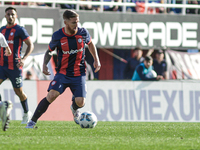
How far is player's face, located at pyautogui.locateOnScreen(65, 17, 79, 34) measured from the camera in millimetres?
6979

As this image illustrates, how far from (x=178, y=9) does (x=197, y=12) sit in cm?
78

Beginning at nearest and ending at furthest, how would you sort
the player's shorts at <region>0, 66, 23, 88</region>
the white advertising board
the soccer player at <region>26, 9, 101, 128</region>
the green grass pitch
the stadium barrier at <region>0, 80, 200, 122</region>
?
1. the green grass pitch
2. the soccer player at <region>26, 9, 101, 128</region>
3. the player's shorts at <region>0, 66, 23, 88</region>
4. the stadium barrier at <region>0, 80, 200, 122</region>
5. the white advertising board

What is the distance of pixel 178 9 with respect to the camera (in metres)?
16.9

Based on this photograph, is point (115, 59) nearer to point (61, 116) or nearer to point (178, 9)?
point (178, 9)

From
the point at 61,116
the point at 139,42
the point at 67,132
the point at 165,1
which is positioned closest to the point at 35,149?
the point at 67,132

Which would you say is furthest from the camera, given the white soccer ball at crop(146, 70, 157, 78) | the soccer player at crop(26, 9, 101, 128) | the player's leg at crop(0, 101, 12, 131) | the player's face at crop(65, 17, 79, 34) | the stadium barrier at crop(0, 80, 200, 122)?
the white soccer ball at crop(146, 70, 157, 78)

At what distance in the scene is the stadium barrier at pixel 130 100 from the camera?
11.8 meters

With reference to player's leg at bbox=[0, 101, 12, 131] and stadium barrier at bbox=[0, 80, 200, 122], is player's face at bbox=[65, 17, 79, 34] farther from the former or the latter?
stadium barrier at bbox=[0, 80, 200, 122]

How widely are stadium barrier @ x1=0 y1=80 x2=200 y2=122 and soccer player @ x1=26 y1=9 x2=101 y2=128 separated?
4399 millimetres

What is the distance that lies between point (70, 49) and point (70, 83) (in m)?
0.57

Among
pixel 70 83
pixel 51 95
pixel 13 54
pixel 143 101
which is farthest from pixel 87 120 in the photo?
pixel 143 101

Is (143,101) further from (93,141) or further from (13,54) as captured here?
(93,141)

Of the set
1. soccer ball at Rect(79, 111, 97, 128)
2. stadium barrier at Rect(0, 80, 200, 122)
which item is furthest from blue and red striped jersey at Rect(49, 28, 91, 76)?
stadium barrier at Rect(0, 80, 200, 122)

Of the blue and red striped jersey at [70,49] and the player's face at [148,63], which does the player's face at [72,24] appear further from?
the player's face at [148,63]
